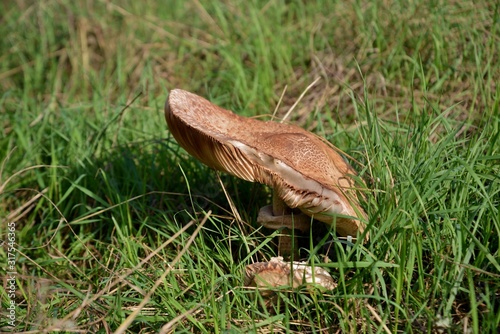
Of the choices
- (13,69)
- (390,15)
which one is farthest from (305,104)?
(13,69)

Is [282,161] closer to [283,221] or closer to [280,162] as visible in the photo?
[280,162]

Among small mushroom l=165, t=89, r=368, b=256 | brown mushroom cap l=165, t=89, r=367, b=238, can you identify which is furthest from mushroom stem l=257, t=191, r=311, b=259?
brown mushroom cap l=165, t=89, r=367, b=238

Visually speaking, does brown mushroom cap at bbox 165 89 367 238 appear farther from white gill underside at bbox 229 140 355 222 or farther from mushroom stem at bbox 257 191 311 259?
mushroom stem at bbox 257 191 311 259

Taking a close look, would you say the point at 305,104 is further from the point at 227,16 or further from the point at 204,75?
the point at 227,16

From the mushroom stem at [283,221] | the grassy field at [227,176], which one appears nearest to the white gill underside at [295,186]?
the grassy field at [227,176]

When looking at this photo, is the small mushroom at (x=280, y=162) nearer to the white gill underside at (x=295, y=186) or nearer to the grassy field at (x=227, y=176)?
the white gill underside at (x=295, y=186)

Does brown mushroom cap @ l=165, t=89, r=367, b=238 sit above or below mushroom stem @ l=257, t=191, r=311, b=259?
above

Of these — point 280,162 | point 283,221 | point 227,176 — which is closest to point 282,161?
point 280,162

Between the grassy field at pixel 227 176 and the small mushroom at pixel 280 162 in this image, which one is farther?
the grassy field at pixel 227 176
